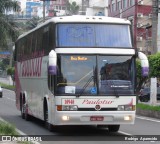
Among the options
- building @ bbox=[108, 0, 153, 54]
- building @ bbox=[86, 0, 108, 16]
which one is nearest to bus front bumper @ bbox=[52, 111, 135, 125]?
building @ bbox=[108, 0, 153, 54]

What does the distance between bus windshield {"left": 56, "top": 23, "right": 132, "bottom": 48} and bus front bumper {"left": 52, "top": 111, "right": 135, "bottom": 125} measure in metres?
2.02

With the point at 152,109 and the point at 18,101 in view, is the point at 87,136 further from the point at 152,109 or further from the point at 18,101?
the point at 152,109

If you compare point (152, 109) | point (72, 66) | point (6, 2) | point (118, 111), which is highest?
point (6, 2)

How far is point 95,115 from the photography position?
577 inches

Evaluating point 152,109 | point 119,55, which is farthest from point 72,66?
point 152,109

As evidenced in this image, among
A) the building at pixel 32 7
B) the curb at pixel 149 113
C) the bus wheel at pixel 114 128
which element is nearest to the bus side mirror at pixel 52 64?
the bus wheel at pixel 114 128

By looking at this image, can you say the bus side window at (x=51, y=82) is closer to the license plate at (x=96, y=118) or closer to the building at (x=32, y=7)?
the license plate at (x=96, y=118)

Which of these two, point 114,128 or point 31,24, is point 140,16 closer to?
point 31,24

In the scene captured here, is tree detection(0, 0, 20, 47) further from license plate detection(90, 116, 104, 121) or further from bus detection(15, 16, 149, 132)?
license plate detection(90, 116, 104, 121)

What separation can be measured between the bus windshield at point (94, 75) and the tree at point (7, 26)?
50.4 feet

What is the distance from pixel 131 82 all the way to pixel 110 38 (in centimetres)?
149

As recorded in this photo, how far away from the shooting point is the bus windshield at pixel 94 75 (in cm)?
1468

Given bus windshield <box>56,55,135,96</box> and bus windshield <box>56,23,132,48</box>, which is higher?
bus windshield <box>56,23,132,48</box>

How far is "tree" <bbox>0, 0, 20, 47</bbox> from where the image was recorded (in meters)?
31.0
